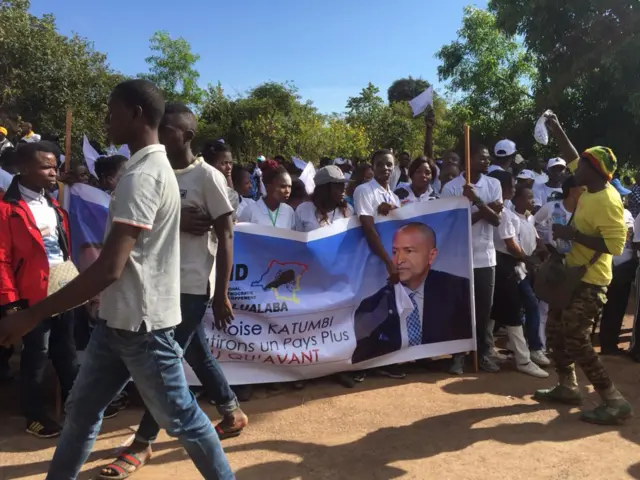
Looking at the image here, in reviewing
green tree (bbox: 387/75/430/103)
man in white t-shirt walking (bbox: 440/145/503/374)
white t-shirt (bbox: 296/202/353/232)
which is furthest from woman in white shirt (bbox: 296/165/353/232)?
green tree (bbox: 387/75/430/103)

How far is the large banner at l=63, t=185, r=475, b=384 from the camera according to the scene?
4480mm

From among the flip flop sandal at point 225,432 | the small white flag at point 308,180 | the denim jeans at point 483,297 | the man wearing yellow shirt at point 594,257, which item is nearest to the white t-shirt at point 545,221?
the denim jeans at point 483,297

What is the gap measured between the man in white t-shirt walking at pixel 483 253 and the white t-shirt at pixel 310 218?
117cm

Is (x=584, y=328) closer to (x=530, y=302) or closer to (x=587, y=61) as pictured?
(x=530, y=302)

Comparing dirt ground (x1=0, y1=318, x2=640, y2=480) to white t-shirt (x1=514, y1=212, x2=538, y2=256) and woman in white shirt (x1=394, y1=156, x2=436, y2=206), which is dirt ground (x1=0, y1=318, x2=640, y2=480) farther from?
woman in white shirt (x1=394, y1=156, x2=436, y2=206)

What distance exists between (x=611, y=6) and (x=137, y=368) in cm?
1723

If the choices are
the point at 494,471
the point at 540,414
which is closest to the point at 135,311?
the point at 494,471

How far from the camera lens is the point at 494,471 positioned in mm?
3320

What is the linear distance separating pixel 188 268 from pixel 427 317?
104 inches

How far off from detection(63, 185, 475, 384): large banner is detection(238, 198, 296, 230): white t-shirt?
19 cm

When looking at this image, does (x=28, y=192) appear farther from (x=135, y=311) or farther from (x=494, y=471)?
(x=494, y=471)

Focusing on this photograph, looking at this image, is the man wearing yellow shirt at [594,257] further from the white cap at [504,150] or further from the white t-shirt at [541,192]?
the white t-shirt at [541,192]

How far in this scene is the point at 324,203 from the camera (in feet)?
16.3

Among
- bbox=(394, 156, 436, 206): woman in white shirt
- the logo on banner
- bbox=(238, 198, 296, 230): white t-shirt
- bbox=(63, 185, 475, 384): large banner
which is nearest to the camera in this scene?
bbox=(63, 185, 475, 384): large banner
